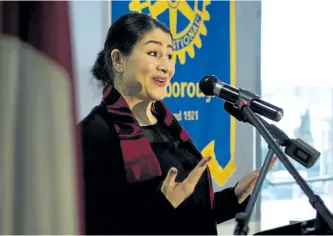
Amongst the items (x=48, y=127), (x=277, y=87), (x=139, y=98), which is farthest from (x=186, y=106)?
(x=48, y=127)

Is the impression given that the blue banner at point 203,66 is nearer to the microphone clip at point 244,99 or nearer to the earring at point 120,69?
the earring at point 120,69

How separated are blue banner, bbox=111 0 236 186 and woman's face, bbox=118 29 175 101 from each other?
0.05 m

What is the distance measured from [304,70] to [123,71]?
3.37 feet

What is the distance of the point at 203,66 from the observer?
185 cm

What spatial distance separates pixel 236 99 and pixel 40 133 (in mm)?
741

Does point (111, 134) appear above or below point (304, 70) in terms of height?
below

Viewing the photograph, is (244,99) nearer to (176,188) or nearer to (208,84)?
(208,84)

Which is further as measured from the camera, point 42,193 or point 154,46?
point 154,46

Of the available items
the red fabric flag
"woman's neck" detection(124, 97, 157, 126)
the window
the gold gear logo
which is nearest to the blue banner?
the gold gear logo

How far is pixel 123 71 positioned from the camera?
163cm

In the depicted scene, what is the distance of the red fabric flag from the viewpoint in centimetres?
87

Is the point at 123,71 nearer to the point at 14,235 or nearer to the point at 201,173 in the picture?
the point at 201,173

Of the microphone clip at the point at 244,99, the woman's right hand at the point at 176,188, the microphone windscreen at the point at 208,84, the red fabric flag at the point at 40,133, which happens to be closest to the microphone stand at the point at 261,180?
the microphone clip at the point at 244,99

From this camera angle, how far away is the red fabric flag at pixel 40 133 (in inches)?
34.1
